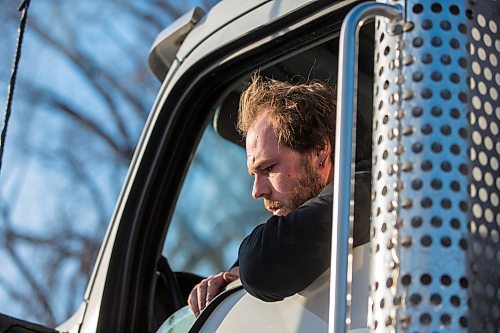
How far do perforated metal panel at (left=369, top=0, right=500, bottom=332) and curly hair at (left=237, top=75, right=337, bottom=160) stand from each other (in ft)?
2.42

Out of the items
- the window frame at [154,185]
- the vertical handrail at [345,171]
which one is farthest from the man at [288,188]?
the vertical handrail at [345,171]

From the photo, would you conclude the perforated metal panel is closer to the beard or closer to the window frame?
the beard

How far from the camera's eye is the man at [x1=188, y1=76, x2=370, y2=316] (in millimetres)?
1613

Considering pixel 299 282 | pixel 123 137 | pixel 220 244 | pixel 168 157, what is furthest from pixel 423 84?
pixel 123 137

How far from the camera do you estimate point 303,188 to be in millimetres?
1920

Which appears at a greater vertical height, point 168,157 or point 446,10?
point 168,157

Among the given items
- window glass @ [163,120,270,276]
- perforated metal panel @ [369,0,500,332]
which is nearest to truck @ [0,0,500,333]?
perforated metal panel @ [369,0,500,332]

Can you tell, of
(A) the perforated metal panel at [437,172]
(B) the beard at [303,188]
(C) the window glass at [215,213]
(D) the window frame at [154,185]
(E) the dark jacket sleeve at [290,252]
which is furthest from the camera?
(C) the window glass at [215,213]

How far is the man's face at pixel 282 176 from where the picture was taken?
6.29ft

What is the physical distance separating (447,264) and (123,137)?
31.7 feet

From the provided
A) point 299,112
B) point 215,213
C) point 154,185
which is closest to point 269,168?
point 299,112

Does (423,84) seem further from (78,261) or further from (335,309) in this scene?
(78,261)

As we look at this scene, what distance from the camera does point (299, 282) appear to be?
5.32 ft

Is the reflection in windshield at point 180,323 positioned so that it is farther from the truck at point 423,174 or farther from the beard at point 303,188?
the truck at point 423,174
